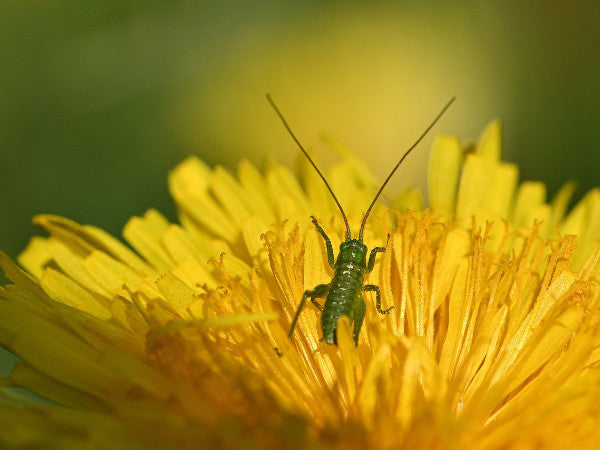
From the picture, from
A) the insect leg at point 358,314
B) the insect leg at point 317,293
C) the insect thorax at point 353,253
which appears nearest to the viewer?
the insect leg at point 358,314

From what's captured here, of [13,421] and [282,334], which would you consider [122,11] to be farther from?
[13,421]

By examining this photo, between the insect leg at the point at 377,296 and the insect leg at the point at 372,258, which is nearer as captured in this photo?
the insect leg at the point at 377,296

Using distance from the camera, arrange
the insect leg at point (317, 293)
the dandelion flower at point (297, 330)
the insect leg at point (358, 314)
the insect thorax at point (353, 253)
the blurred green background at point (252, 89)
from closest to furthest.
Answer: the dandelion flower at point (297, 330)
the insect leg at point (358, 314)
the insect leg at point (317, 293)
the insect thorax at point (353, 253)
the blurred green background at point (252, 89)

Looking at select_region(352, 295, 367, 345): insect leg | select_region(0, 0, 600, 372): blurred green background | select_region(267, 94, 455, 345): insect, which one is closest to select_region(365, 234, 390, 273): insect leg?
select_region(267, 94, 455, 345): insect

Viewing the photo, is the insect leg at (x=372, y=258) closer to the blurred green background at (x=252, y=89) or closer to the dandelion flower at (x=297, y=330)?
the dandelion flower at (x=297, y=330)

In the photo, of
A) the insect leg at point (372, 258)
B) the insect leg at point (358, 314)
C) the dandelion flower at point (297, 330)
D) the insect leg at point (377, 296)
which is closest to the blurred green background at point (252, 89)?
the dandelion flower at point (297, 330)

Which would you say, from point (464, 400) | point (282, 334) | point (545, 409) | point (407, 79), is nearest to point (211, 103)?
point (407, 79)

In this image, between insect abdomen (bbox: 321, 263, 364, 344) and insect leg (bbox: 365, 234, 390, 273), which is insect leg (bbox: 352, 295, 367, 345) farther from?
insect leg (bbox: 365, 234, 390, 273)
